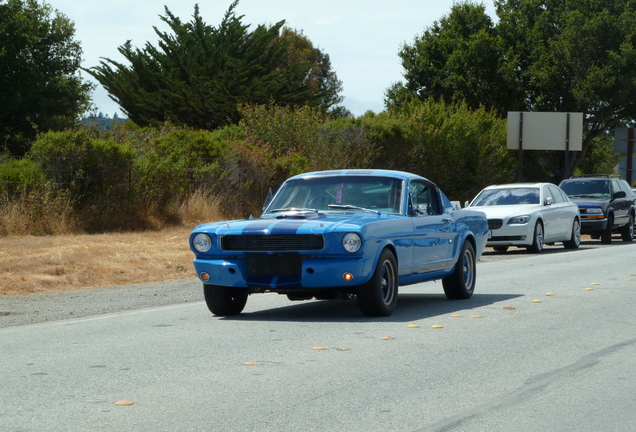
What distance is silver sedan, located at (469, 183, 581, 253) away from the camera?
73.7 ft

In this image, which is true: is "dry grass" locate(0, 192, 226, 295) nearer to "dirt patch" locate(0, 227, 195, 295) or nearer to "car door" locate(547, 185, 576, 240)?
"dirt patch" locate(0, 227, 195, 295)

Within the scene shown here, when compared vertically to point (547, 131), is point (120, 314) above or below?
below

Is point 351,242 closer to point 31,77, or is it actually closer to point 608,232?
point 608,232

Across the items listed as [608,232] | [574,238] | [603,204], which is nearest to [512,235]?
[574,238]

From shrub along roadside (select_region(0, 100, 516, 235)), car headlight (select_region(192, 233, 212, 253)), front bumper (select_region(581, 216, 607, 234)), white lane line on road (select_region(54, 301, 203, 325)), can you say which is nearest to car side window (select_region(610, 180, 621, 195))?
front bumper (select_region(581, 216, 607, 234))

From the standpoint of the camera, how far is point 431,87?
56750mm

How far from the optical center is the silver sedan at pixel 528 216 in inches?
884

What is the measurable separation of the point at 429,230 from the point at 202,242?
266 centimetres

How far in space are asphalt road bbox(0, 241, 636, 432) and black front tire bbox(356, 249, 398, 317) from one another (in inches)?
5.4

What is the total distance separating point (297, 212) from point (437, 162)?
90.0 feet

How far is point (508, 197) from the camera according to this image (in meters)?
23.9

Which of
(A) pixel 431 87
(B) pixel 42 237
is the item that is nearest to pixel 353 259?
(B) pixel 42 237

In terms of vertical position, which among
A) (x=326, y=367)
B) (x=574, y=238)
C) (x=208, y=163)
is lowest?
(x=326, y=367)

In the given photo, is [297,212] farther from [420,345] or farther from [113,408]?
[113,408]
